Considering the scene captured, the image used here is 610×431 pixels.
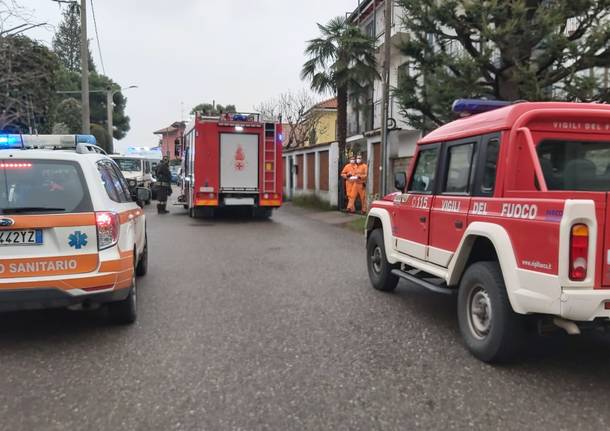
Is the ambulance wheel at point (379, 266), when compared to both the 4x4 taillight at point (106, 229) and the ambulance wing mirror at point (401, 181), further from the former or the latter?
the 4x4 taillight at point (106, 229)

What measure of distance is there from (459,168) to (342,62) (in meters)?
14.0

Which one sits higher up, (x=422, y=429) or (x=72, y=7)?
(x=72, y=7)

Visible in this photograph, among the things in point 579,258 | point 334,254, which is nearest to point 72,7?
point 334,254

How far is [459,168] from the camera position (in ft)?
16.5

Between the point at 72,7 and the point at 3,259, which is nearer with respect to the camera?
the point at 3,259

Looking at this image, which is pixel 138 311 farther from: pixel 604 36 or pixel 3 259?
pixel 604 36

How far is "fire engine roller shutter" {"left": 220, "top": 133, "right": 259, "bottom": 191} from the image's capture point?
15258 millimetres

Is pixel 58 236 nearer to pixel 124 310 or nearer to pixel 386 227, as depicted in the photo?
pixel 124 310

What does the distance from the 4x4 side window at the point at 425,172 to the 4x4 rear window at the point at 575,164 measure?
135 centimetres

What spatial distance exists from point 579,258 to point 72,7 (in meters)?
22.4

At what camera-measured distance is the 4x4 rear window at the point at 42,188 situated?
439cm

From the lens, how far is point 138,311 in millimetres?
5688

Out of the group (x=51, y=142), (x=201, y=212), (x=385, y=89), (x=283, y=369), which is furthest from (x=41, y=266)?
(x=201, y=212)

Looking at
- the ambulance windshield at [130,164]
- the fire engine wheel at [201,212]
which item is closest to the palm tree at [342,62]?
the fire engine wheel at [201,212]
